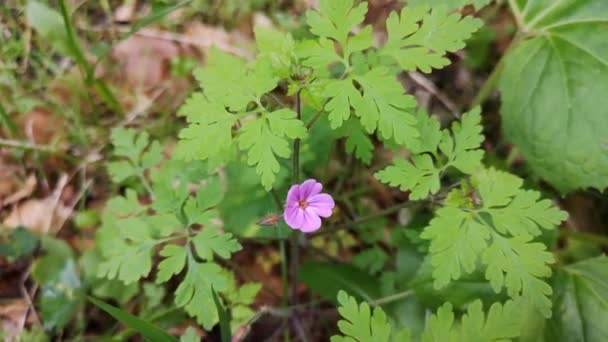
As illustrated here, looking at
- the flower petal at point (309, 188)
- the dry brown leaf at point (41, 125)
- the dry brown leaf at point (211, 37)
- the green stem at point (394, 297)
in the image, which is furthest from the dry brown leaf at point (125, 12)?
the green stem at point (394, 297)

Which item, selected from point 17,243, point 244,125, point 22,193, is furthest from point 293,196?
point 22,193

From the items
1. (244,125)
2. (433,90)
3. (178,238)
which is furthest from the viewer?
(433,90)

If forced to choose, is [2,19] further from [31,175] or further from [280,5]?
[280,5]

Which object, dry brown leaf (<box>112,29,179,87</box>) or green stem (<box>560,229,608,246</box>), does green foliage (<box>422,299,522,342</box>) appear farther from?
dry brown leaf (<box>112,29,179,87</box>)

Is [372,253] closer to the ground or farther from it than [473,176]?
closer to the ground

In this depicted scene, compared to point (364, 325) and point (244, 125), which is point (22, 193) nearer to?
point (244, 125)

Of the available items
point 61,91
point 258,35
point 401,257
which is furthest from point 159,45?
point 401,257

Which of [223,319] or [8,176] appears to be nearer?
[223,319]
